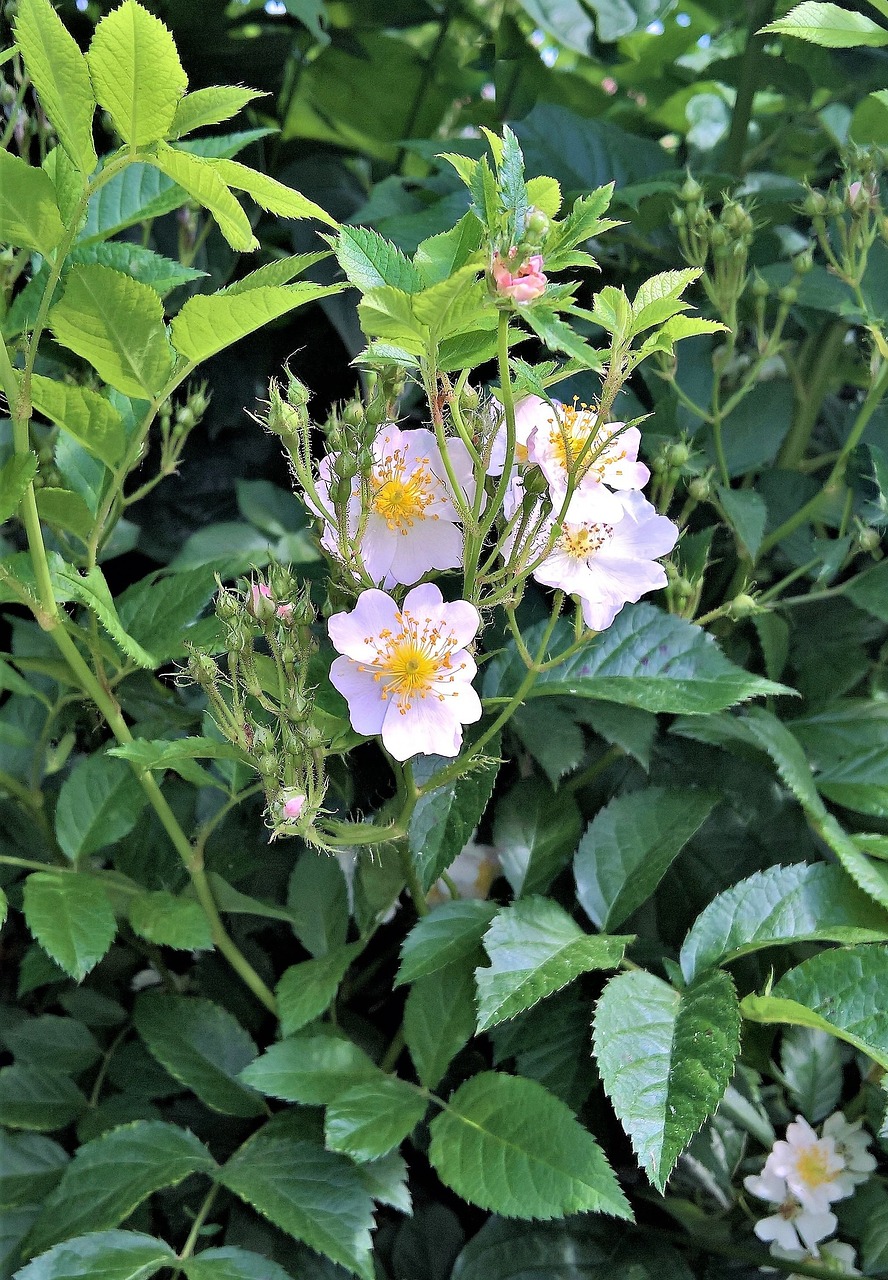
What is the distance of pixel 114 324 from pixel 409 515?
6.8 inches

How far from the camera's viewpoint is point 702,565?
2.32 feet

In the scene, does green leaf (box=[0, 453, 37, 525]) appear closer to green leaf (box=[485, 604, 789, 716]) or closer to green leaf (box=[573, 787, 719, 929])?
green leaf (box=[485, 604, 789, 716])

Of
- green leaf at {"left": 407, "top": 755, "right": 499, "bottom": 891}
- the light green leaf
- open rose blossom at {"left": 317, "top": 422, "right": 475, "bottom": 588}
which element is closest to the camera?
the light green leaf

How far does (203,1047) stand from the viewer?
714 millimetres

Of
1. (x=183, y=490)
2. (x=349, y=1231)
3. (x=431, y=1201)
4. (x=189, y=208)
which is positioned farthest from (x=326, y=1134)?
(x=189, y=208)

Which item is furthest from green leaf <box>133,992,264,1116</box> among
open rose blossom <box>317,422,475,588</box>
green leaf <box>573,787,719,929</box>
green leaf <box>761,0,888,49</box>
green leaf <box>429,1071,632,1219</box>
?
green leaf <box>761,0,888,49</box>

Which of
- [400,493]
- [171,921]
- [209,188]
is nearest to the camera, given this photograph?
[209,188]

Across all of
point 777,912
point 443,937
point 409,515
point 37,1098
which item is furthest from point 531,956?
point 37,1098

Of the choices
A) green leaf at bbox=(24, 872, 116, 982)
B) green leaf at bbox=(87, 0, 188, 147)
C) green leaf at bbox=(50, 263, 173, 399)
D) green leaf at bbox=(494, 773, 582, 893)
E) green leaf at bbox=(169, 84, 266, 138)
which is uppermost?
green leaf at bbox=(87, 0, 188, 147)

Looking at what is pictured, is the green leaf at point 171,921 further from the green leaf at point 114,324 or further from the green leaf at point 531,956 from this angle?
the green leaf at point 114,324

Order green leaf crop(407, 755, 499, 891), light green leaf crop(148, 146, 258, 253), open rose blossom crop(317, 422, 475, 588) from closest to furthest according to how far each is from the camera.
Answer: light green leaf crop(148, 146, 258, 253) < open rose blossom crop(317, 422, 475, 588) < green leaf crop(407, 755, 499, 891)

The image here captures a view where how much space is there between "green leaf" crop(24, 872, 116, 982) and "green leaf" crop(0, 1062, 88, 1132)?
159 millimetres

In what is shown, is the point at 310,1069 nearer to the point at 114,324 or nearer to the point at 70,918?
the point at 70,918

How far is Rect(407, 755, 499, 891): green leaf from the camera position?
64cm
